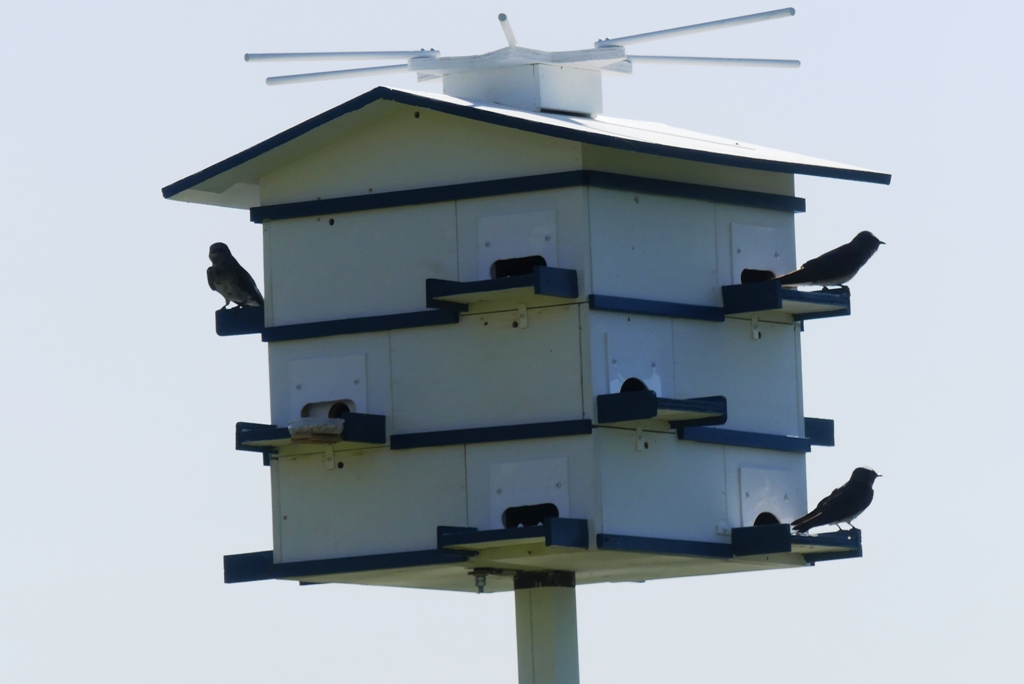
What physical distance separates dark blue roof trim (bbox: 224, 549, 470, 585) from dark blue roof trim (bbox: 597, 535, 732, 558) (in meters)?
0.74

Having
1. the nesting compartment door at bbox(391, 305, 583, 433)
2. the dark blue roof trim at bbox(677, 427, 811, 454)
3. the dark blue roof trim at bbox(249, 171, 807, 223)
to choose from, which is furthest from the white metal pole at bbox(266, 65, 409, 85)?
the dark blue roof trim at bbox(677, 427, 811, 454)

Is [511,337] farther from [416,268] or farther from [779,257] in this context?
[779,257]

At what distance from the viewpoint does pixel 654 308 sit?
1417 cm

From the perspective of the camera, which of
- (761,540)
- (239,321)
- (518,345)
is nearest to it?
(518,345)

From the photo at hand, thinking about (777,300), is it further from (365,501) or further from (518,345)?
(365,501)

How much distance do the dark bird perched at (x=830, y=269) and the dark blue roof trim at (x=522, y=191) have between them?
406mm

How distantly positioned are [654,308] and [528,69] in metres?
1.90

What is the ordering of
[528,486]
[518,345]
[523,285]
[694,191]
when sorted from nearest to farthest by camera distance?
[523,285] < [528,486] < [518,345] < [694,191]

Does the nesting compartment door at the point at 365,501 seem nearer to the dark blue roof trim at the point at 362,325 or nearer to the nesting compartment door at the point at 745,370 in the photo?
the dark blue roof trim at the point at 362,325

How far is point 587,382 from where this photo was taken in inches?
543

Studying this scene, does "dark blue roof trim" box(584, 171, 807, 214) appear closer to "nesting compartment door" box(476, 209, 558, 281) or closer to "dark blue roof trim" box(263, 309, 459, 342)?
"nesting compartment door" box(476, 209, 558, 281)

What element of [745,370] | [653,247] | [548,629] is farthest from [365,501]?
[745,370]

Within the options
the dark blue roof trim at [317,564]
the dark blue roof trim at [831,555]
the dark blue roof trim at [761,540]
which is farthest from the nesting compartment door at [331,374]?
the dark blue roof trim at [831,555]

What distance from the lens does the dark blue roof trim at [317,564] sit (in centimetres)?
1402
